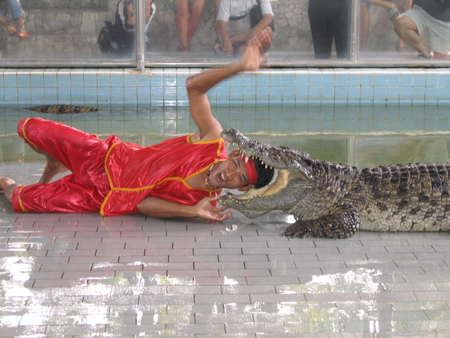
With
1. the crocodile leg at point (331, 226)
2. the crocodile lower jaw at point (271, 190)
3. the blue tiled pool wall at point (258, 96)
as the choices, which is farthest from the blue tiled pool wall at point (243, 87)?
the crocodile leg at point (331, 226)

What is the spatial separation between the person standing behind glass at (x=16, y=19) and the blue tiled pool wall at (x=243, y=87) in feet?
1.95

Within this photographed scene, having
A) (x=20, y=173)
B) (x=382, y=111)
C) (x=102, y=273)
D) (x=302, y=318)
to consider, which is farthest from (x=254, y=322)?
(x=382, y=111)

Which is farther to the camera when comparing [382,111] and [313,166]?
[382,111]

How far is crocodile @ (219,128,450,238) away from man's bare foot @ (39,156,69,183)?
1.50 meters

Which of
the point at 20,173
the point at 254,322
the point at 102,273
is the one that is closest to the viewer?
the point at 254,322

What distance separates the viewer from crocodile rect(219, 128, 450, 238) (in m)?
4.16

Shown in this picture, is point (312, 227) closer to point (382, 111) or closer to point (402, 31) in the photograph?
point (382, 111)

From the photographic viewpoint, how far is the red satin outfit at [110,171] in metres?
4.30

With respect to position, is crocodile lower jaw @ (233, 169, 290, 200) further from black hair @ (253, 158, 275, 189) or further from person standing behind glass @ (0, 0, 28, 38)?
person standing behind glass @ (0, 0, 28, 38)

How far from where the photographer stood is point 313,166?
4203mm

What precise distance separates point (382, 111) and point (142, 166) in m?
5.66

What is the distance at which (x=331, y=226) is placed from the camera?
4059 mm

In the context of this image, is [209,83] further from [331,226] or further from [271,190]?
[331,226]

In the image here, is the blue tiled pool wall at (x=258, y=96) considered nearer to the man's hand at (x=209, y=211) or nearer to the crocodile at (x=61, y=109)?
the crocodile at (x=61, y=109)
